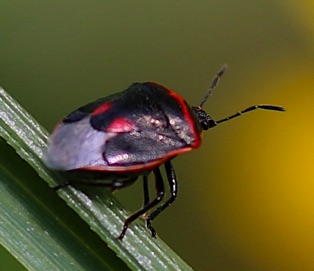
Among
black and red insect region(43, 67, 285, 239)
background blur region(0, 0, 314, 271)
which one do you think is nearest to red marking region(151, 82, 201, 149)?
black and red insect region(43, 67, 285, 239)

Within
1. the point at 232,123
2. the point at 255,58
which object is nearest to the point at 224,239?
the point at 232,123

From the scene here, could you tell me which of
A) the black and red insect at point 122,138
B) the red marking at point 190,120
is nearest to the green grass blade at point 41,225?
the black and red insect at point 122,138

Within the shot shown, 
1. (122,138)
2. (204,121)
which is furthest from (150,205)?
(204,121)

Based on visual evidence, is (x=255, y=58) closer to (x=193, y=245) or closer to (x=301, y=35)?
(x=301, y=35)

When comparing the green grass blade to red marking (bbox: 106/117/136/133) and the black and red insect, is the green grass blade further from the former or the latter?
red marking (bbox: 106/117/136/133)

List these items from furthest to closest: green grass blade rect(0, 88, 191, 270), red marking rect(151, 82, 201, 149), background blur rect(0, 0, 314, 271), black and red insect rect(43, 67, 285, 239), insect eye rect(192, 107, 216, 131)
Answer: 1. background blur rect(0, 0, 314, 271)
2. insect eye rect(192, 107, 216, 131)
3. red marking rect(151, 82, 201, 149)
4. black and red insect rect(43, 67, 285, 239)
5. green grass blade rect(0, 88, 191, 270)

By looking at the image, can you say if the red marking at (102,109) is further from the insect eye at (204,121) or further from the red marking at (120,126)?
the insect eye at (204,121)
